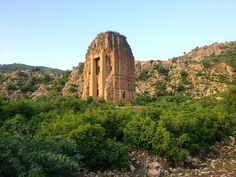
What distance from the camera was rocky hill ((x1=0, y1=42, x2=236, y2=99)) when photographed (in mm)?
60750

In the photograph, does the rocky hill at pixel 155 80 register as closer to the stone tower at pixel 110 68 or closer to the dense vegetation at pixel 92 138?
the stone tower at pixel 110 68

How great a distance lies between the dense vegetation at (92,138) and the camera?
36.5 feet

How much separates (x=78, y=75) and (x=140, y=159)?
5174cm

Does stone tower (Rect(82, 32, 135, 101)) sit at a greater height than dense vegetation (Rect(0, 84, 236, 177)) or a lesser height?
greater

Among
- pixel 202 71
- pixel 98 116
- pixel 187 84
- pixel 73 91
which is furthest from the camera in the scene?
pixel 202 71

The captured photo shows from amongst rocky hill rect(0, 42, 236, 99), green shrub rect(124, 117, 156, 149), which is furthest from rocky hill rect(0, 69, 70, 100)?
green shrub rect(124, 117, 156, 149)

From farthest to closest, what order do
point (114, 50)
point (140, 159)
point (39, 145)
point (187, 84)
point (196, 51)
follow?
point (196, 51)
point (187, 84)
point (114, 50)
point (140, 159)
point (39, 145)

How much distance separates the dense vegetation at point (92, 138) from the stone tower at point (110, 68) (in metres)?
6.75

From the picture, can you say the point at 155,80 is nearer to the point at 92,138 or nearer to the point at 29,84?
the point at 29,84

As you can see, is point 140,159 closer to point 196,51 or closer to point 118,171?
point 118,171

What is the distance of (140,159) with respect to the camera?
1762 centimetres

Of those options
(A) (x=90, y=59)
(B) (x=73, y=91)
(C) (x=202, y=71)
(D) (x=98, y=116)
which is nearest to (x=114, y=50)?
(A) (x=90, y=59)

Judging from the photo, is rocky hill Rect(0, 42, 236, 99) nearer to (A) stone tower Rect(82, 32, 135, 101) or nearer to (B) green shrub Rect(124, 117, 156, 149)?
(A) stone tower Rect(82, 32, 135, 101)

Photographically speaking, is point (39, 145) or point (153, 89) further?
point (153, 89)
